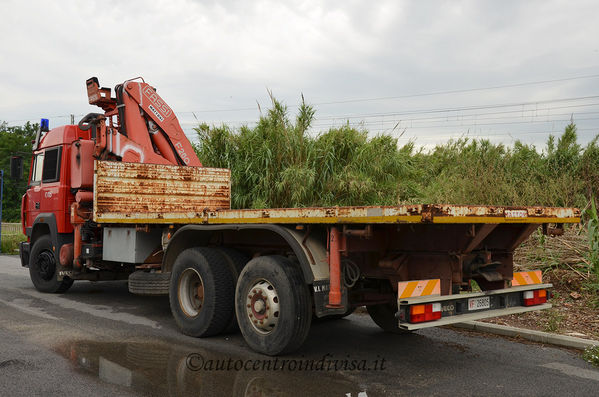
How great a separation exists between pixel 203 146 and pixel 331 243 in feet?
28.9

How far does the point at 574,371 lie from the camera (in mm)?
4742

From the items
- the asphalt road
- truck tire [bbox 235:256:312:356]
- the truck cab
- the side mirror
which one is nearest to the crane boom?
the truck cab

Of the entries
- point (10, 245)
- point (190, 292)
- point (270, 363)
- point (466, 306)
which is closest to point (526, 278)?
point (466, 306)

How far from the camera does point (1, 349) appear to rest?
17.3 feet

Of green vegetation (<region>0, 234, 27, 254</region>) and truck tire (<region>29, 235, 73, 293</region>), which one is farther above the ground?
green vegetation (<region>0, 234, 27, 254</region>)

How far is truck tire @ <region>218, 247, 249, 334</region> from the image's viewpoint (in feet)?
18.9

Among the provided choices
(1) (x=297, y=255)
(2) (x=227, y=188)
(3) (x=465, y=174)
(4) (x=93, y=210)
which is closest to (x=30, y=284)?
(4) (x=93, y=210)

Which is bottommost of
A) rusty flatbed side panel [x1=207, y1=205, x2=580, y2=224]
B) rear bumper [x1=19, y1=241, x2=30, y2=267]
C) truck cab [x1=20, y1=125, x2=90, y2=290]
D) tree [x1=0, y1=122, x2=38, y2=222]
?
rear bumper [x1=19, y1=241, x2=30, y2=267]

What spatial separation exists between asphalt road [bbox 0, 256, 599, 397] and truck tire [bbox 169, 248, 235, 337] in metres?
0.19

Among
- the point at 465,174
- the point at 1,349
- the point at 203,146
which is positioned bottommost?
the point at 1,349

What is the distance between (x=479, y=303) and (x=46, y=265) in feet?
23.7

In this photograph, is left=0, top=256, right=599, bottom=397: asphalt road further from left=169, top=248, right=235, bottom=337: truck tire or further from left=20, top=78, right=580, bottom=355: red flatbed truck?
left=20, top=78, right=580, bottom=355: red flatbed truck

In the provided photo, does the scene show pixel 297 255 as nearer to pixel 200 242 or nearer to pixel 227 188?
pixel 200 242

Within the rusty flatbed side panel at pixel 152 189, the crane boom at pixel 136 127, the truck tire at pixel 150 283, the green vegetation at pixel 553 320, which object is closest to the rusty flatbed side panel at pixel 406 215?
the truck tire at pixel 150 283
